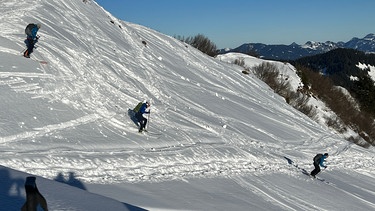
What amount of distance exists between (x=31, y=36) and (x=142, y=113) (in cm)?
619

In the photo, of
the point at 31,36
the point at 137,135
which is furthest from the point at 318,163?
the point at 31,36

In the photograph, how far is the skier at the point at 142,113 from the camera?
17047 mm

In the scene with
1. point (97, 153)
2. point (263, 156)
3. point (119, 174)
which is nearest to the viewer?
point (119, 174)

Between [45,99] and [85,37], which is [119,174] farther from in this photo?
[85,37]

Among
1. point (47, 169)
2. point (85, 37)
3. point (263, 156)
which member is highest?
point (85, 37)

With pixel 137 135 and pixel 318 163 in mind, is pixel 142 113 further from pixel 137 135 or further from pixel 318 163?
pixel 318 163

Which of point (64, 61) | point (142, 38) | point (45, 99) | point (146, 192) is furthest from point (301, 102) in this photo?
point (146, 192)

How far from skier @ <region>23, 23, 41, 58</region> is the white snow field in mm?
441

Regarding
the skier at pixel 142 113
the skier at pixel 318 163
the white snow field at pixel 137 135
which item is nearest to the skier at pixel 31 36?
the white snow field at pixel 137 135

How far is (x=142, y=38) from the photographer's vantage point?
115 ft

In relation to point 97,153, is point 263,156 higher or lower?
higher

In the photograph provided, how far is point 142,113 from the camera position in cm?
1714

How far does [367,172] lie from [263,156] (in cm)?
→ 713

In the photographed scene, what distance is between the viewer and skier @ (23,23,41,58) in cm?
1855
